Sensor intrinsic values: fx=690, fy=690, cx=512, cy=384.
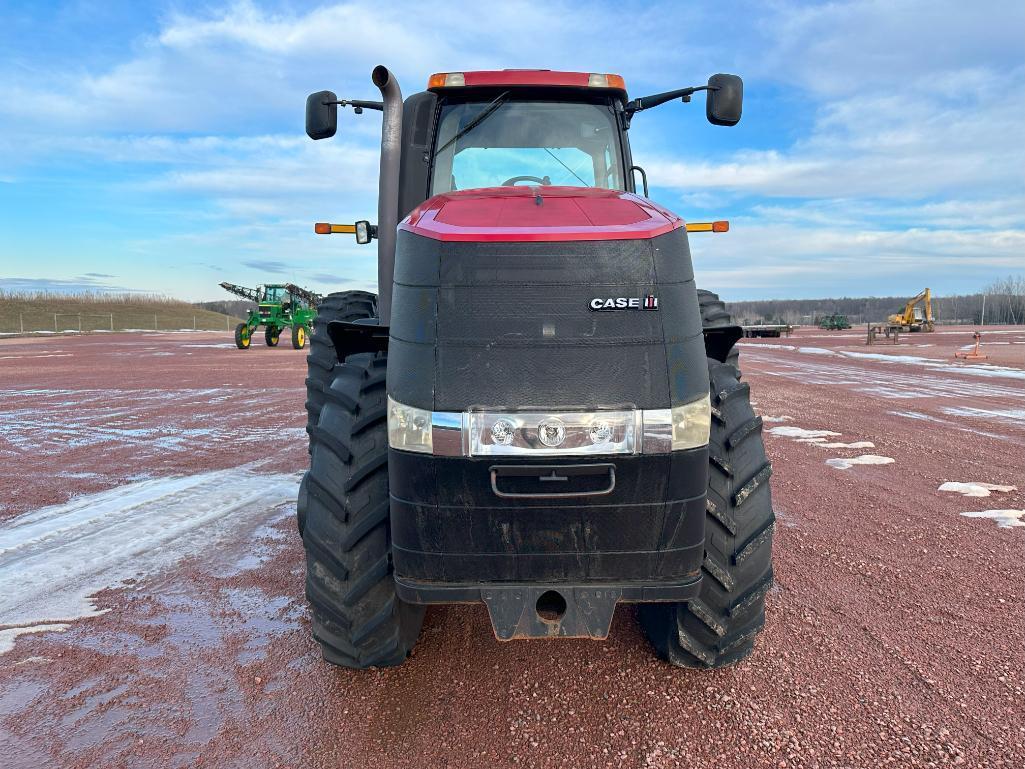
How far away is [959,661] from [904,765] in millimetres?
907

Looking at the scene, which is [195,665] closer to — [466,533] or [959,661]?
Result: [466,533]

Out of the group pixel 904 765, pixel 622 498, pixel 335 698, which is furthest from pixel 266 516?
pixel 904 765

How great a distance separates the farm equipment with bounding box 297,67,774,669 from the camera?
2283mm

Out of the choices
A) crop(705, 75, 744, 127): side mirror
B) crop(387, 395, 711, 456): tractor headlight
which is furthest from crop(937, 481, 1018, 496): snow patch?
crop(387, 395, 711, 456): tractor headlight

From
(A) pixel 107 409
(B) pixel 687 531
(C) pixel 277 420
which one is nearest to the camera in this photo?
(B) pixel 687 531

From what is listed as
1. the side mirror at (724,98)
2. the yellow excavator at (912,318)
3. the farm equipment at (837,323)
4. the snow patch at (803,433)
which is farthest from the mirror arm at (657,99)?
the farm equipment at (837,323)

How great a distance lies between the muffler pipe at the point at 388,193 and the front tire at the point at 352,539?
2.47 ft

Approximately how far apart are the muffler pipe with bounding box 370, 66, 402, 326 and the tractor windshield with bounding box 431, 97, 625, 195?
29cm

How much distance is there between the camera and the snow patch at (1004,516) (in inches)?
192

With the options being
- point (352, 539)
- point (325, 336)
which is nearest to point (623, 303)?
point (352, 539)

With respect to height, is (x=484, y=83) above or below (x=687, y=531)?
above

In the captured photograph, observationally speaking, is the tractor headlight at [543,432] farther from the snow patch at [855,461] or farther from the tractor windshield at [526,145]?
the snow patch at [855,461]

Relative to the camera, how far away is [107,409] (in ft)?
34.9

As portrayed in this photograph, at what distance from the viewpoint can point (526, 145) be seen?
379cm
